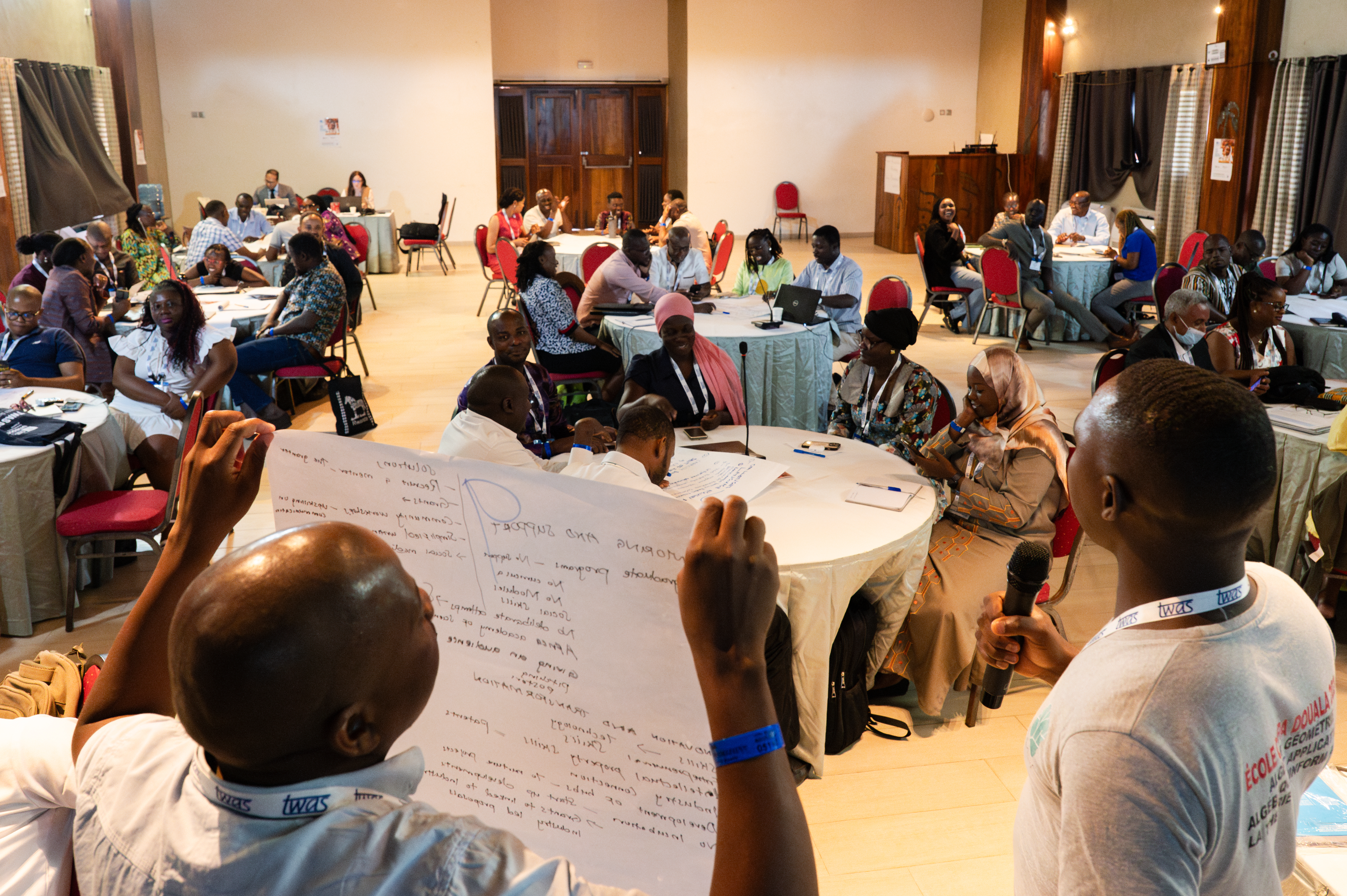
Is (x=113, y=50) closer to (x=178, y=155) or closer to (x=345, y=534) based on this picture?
(x=178, y=155)

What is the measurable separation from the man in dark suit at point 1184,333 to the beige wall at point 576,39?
486 inches

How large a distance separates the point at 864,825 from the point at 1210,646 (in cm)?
188

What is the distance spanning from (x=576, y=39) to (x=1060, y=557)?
1394cm

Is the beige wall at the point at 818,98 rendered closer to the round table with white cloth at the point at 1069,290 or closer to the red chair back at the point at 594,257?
the round table with white cloth at the point at 1069,290

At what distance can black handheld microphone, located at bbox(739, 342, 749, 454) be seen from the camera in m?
3.43

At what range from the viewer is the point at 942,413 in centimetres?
378

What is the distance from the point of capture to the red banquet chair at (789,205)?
15039 millimetres

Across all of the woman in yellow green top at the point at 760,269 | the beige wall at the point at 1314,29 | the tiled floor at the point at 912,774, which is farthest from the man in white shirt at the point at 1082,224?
the tiled floor at the point at 912,774

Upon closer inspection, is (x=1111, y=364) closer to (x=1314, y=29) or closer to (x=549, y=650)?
(x=549, y=650)

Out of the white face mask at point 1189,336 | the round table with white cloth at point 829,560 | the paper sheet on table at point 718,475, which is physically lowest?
the round table with white cloth at point 829,560

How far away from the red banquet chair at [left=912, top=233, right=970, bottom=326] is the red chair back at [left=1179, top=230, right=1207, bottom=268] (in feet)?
5.73

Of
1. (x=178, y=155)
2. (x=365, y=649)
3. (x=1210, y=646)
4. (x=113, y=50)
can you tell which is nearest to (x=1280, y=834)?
(x=1210, y=646)

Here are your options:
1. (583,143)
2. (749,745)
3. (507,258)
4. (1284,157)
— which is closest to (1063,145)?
(1284,157)

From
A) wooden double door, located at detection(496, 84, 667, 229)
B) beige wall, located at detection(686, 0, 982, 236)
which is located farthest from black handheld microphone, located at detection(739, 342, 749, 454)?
wooden double door, located at detection(496, 84, 667, 229)
